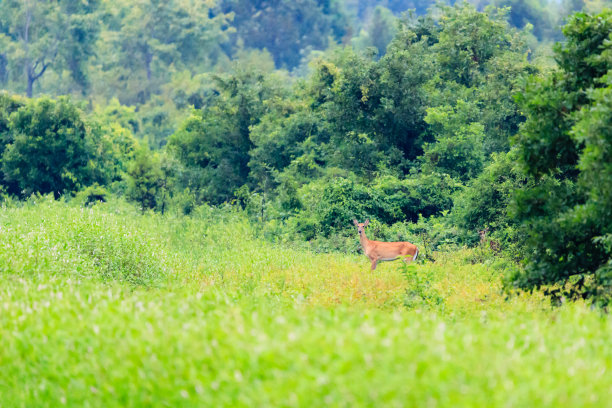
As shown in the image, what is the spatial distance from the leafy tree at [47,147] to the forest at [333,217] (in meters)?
0.09

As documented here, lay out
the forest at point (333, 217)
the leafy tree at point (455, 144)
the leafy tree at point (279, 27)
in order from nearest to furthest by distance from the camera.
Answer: the forest at point (333, 217), the leafy tree at point (455, 144), the leafy tree at point (279, 27)

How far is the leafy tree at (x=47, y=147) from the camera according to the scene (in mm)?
32469

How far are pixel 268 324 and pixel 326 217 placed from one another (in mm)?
16146

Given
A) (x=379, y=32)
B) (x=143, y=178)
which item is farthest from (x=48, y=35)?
(x=143, y=178)

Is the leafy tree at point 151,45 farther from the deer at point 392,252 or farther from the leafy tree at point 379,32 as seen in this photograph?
the deer at point 392,252

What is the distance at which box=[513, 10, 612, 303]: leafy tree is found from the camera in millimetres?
11250

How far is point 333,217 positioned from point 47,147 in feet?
49.2

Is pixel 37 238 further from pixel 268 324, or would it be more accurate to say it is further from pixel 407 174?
pixel 407 174

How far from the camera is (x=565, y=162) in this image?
1256 centimetres

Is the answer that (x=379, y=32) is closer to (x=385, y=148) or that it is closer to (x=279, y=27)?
(x=279, y=27)

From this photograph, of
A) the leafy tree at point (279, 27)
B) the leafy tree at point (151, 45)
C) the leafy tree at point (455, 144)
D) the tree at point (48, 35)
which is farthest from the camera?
the leafy tree at point (279, 27)

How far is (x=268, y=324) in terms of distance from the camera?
7797 mm

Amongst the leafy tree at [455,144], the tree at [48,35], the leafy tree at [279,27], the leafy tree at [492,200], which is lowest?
the leafy tree at [492,200]

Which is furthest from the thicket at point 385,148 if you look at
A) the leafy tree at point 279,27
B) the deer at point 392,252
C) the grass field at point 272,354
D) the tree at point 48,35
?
the leafy tree at point 279,27
